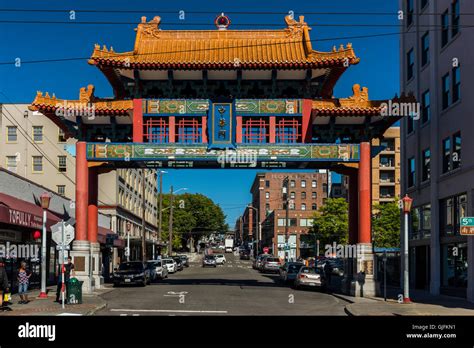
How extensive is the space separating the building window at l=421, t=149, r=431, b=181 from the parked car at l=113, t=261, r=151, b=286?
1716 centimetres

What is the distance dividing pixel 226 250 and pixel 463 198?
13445 centimetres

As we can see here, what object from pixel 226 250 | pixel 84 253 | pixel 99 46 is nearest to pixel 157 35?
pixel 99 46

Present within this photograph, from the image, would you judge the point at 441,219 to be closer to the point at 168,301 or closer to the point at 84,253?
the point at 168,301

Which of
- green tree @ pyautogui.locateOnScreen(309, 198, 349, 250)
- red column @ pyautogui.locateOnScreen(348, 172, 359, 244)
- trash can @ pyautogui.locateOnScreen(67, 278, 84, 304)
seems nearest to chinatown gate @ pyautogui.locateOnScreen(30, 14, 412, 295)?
red column @ pyautogui.locateOnScreen(348, 172, 359, 244)

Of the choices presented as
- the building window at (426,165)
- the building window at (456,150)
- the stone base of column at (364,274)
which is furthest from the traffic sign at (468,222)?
the building window at (426,165)

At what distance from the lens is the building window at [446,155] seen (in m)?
31.1

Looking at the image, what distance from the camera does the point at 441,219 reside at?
32156 millimetres

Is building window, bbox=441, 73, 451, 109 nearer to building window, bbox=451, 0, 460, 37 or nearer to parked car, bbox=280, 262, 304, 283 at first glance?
building window, bbox=451, 0, 460, 37

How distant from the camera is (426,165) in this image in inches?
1391

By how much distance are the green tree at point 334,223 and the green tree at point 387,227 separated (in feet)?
14.6

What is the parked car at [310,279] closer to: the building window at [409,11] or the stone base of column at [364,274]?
the stone base of column at [364,274]

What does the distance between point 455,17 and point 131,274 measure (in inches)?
882

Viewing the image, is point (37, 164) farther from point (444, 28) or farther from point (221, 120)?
point (444, 28)

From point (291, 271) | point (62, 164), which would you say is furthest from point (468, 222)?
point (62, 164)
